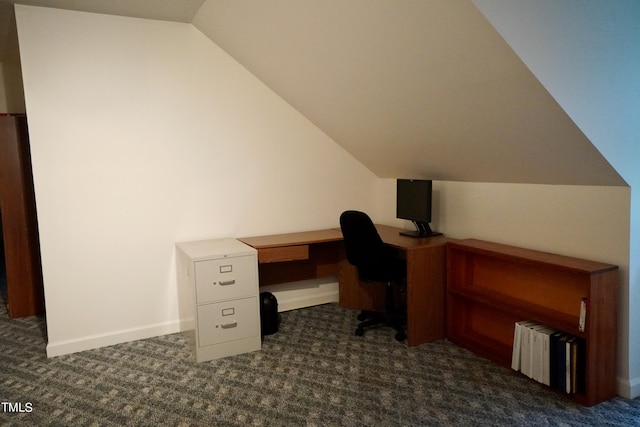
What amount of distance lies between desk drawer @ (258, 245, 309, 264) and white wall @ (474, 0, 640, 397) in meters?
2.20

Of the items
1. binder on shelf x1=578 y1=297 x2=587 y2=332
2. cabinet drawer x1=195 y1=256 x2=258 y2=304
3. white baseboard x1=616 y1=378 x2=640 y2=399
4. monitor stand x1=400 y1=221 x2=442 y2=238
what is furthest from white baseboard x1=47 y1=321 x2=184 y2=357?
white baseboard x1=616 y1=378 x2=640 y2=399

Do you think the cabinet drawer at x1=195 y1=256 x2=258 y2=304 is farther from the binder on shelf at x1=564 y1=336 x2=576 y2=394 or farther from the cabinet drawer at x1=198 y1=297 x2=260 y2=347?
the binder on shelf at x1=564 y1=336 x2=576 y2=394

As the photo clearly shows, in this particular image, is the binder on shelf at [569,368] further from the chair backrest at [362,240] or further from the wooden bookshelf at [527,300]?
the chair backrest at [362,240]

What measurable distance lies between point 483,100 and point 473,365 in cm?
175

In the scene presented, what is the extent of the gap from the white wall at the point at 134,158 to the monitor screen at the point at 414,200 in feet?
3.49

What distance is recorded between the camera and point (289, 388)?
280cm

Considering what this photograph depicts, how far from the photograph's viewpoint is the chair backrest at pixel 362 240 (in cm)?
335

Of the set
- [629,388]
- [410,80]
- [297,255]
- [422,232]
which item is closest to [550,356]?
[629,388]

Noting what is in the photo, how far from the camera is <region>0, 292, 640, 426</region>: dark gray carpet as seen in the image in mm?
2475

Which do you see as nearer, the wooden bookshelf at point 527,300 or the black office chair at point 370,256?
the wooden bookshelf at point 527,300

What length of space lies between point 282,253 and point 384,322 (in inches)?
39.8

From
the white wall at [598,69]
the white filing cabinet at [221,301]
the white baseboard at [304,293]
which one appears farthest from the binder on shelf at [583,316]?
the white baseboard at [304,293]

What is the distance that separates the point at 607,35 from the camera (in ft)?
7.55

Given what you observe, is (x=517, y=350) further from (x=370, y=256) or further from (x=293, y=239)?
(x=293, y=239)
